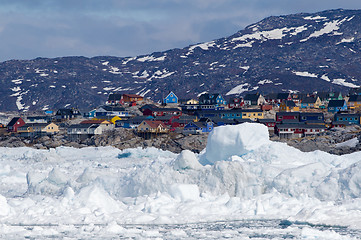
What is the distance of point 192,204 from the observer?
87.6 feet

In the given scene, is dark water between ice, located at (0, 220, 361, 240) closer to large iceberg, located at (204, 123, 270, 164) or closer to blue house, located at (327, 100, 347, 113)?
large iceberg, located at (204, 123, 270, 164)

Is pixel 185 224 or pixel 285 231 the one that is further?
pixel 185 224

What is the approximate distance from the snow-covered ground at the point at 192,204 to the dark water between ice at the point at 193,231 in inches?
1.7

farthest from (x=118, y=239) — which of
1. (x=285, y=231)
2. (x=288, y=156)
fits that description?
(x=288, y=156)

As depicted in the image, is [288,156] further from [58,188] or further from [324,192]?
[58,188]

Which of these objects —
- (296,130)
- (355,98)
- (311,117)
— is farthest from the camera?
(355,98)

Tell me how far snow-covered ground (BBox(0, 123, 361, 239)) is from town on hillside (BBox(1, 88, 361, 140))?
4550cm

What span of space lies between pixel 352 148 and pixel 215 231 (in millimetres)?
41273

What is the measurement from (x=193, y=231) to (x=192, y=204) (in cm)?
384

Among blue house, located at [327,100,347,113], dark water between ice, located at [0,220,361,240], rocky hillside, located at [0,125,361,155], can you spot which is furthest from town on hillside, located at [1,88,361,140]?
dark water between ice, located at [0,220,361,240]

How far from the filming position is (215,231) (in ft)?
74.9

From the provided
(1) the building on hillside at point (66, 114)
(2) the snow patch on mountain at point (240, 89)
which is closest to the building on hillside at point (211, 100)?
(1) the building on hillside at point (66, 114)

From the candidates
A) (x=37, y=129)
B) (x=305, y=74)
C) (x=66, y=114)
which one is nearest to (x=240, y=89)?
(x=305, y=74)

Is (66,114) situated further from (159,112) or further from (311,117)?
(311,117)
